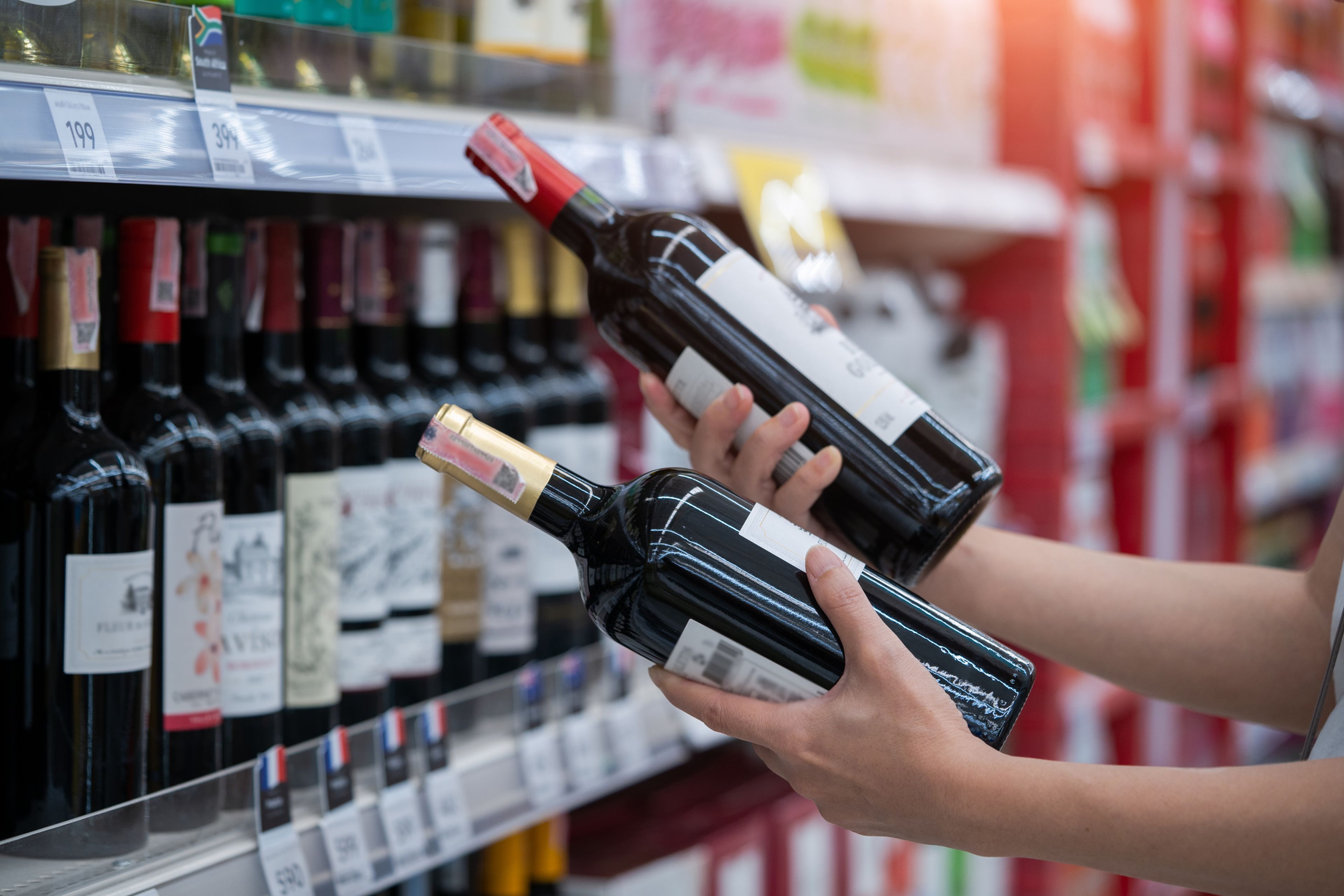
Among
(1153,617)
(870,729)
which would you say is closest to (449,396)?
(870,729)

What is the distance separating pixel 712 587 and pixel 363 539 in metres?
0.41

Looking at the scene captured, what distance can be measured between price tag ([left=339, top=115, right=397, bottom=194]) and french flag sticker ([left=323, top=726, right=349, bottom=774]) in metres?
0.42

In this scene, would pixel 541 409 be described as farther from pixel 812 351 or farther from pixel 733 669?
pixel 733 669

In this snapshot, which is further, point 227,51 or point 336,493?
point 336,493

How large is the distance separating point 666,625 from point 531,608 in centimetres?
48

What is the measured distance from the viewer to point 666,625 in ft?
2.72

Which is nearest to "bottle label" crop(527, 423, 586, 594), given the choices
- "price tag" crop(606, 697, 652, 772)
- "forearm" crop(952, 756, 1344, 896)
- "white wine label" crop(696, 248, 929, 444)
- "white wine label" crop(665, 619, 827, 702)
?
"price tag" crop(606, 697, 652, 772)

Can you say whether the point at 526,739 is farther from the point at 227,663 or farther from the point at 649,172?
the point at 649,172

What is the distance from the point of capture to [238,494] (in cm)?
98

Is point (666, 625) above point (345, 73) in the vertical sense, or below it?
below

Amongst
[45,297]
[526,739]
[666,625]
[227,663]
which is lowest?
[526,739]

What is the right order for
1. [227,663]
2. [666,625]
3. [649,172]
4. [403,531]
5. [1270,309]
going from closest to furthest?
[666,625]
[227,663]
[403,531]
[649,172]
[1270,309]

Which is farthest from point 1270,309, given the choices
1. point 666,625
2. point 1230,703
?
point 666,625

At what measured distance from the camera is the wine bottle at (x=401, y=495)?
1.13m
